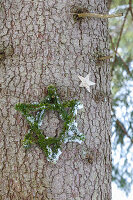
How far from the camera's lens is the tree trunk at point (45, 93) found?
4.05 feet

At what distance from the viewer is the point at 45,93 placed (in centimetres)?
127

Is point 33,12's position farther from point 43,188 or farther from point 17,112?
point 43,188

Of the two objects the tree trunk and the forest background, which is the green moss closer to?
the tree trunk

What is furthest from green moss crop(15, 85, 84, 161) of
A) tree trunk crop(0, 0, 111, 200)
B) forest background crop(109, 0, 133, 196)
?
forest background crop(109, 0, 133, 196)

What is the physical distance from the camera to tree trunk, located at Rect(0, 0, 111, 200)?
1.23 metres

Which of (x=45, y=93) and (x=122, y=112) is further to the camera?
(x=122, y=112)

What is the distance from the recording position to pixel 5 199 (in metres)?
1.27

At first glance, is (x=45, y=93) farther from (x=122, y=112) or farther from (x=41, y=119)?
(x=122, y=112)

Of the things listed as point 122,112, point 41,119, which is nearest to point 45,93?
point 41,119

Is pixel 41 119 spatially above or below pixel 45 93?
below

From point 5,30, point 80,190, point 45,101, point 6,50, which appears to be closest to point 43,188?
point 80,190

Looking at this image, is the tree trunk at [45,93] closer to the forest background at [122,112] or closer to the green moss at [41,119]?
the green moss at [41,119]

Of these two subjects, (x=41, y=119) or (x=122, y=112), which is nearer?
(x=41, y=119)

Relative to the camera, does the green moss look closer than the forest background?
Yes
